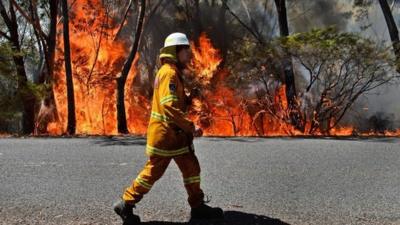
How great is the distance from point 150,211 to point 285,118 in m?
9.28

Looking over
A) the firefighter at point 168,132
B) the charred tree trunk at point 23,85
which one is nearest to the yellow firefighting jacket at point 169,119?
the firefighter at point 168,132

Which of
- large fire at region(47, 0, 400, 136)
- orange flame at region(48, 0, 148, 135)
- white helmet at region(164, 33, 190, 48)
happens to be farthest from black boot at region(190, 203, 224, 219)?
orange flame at region(48, 0, 148, 135)

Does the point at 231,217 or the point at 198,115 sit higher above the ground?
the point at 198,115

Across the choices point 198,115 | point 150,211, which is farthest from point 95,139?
point 150,211

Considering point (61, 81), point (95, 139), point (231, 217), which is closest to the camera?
point (231, 217)

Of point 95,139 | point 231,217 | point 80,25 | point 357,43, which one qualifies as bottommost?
point 231,217

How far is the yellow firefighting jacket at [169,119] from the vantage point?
166 inches

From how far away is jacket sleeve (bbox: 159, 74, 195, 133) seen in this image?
4203 mm

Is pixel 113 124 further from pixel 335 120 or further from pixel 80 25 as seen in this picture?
pixel 335 120

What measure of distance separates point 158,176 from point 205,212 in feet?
1.79

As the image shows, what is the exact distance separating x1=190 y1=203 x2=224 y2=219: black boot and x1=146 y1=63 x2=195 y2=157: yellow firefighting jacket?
1.78 feet

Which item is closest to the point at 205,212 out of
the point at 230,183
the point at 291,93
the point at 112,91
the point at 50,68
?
the point at 230,183

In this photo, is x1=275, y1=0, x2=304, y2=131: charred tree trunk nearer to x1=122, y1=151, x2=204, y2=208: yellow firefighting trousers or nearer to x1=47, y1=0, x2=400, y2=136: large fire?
x1=47, y1=0, x2=400, y2=136: large fire

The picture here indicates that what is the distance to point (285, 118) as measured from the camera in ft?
A: 45.3
